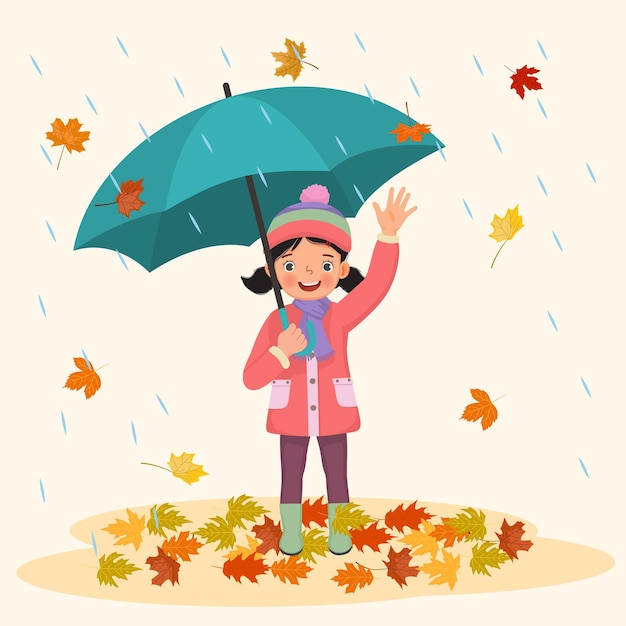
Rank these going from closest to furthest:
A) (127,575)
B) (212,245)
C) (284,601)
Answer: (284,601) < (127,575) < (212,245)

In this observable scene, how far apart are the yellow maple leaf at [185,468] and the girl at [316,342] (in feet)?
1.72

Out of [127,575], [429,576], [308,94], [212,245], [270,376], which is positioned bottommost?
[429,576]

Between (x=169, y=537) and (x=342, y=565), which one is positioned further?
(x=169, y=537)

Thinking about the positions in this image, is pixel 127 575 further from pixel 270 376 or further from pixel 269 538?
pixel 270 376

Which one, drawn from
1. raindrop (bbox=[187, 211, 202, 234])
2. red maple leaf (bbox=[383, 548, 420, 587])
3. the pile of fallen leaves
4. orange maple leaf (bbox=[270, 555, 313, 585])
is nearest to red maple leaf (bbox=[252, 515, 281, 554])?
the pile of fallen leaves

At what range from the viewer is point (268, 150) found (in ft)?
25.9

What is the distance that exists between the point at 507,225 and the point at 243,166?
5.71 feet

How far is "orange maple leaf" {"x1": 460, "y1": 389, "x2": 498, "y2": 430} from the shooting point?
850 centimetres

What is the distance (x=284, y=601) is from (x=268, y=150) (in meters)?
2.55

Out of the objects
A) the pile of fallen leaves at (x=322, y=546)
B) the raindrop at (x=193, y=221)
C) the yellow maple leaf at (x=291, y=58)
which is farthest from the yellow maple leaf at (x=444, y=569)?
the yellow maple leaf at (x=291, y=58)

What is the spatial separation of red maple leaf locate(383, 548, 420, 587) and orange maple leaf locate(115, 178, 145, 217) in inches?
98.6

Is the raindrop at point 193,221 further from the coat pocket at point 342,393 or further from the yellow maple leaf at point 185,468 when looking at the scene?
the yellow maple leaf at point 185,468

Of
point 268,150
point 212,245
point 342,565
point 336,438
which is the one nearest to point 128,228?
point 212,245

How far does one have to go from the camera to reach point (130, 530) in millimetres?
8758
